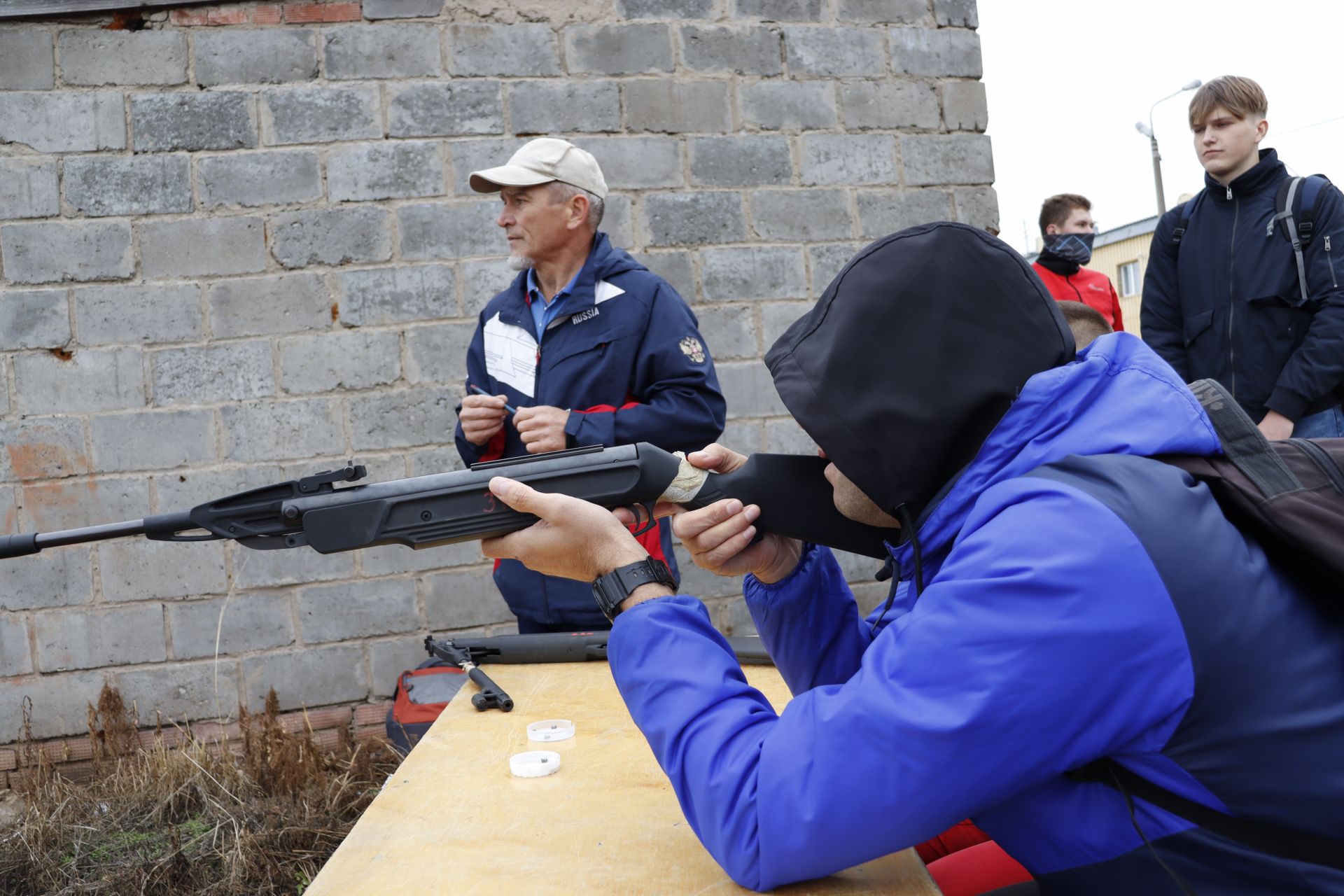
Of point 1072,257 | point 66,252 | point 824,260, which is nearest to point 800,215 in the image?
point 824,260

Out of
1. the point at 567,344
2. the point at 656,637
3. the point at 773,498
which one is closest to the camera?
the point at 656,637

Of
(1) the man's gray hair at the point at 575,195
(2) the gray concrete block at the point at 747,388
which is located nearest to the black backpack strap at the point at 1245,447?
(1) the man's gray hair at the point at 575,195

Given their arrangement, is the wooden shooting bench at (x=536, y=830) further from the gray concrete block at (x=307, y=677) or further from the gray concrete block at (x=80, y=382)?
the gray concrete block at (x=80, y=382)

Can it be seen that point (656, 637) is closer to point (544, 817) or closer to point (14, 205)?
point (544, 817)

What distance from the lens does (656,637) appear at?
1.49 m

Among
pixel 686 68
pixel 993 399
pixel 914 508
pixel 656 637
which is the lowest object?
pixel 656 637

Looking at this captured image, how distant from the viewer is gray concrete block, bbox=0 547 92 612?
14.6 ft

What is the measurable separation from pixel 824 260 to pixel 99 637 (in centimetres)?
365

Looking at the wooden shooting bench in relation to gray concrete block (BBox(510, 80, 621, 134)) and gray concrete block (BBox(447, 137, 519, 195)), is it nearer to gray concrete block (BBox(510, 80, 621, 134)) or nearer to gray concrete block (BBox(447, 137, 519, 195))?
gray concrete block (BBox(447, 137, 519, 195))

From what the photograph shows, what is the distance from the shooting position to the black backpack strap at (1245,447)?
1.23 meters

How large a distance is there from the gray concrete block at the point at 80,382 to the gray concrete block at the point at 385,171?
1153mm

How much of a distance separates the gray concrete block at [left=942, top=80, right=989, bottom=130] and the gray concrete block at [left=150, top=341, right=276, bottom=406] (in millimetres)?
3374

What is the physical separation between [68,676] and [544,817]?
375 cm

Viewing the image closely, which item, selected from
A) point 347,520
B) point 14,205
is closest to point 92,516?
point 14,205
